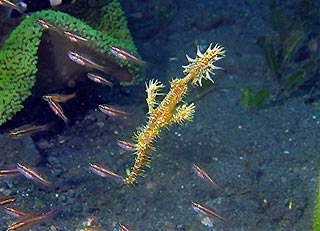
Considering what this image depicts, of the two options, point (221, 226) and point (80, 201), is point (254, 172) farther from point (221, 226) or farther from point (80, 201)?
point (80, 201)

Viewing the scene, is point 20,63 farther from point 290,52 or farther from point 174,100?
point 290,52

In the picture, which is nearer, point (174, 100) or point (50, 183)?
point (174, 100)

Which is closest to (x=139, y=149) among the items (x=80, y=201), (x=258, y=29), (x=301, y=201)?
(x=80, y=201)

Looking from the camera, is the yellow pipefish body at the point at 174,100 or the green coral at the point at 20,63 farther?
the green coral at the point at 20,63

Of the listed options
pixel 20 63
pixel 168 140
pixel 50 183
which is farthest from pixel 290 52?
pixel 50 183

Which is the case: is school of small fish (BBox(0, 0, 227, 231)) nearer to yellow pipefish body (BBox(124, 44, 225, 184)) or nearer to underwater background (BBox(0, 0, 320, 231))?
underwater background (BBox(0, 0, 320, 231))

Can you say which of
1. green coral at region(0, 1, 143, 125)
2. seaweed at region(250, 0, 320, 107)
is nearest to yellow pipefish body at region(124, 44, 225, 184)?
green coral at region(0, 1, 143, 125)

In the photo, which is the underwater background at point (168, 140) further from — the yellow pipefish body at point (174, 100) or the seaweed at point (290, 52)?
the yellow pipefish body at point (174, 100)

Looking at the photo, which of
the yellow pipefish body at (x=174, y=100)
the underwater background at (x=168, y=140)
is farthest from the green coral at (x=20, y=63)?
the yellow pipefish body at (x=174, y=100)
